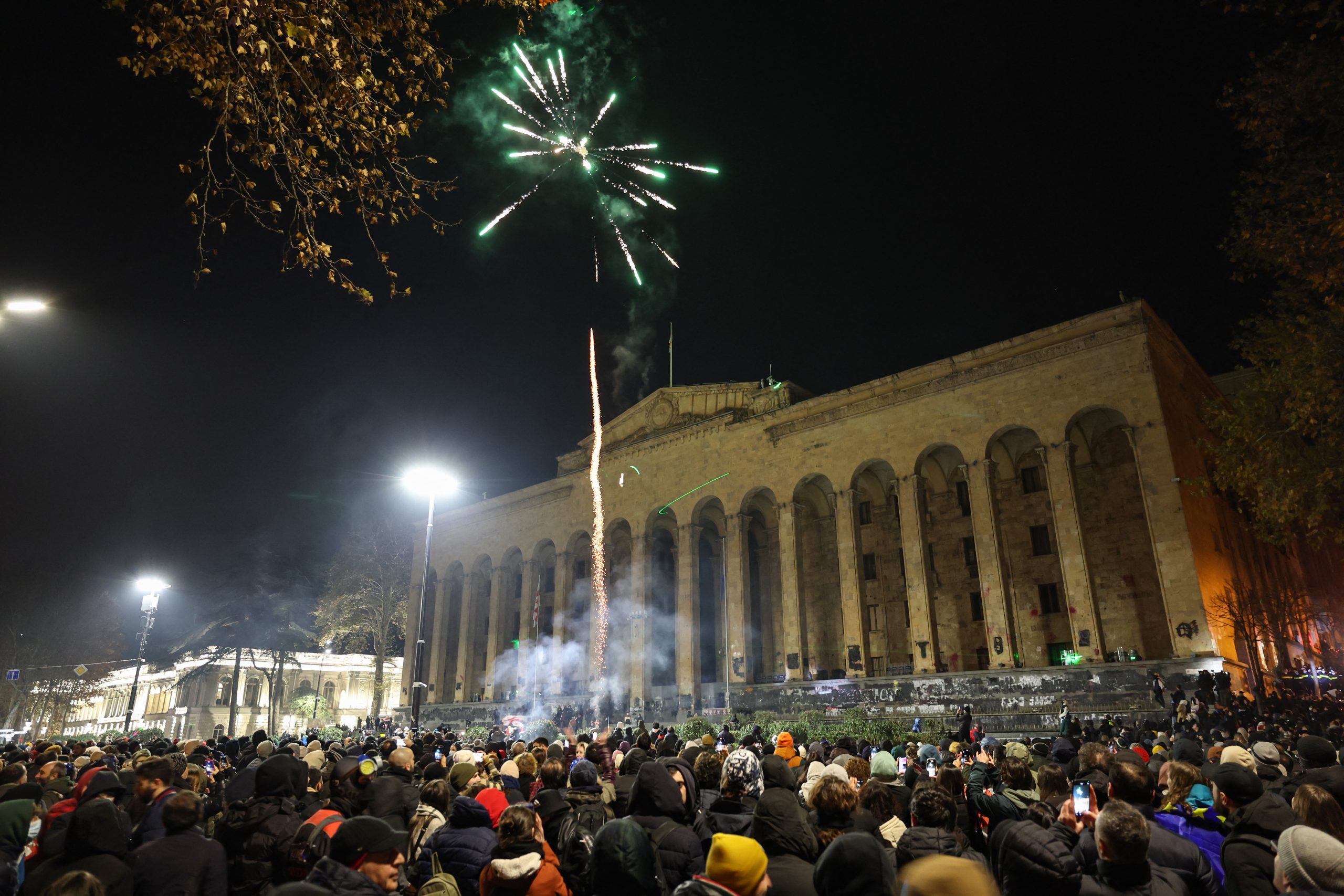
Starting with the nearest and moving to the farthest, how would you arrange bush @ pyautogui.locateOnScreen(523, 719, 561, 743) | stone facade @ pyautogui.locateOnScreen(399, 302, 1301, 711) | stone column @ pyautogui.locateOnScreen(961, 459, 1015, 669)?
stone facade @ pyautogui.locateOnScreen(399, 302, 1301, 711) → stone column @ pyautogui.locateOnScreen(961, 459, 1015, 669) → bush @ pyautogui.locateOnScreen(523, 719, 561, 743)

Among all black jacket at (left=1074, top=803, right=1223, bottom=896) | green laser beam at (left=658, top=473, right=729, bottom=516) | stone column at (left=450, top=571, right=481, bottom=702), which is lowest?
black jacket at (left=1074, top=803, right=1223, bottom=896)

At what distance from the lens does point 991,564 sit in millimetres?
23672

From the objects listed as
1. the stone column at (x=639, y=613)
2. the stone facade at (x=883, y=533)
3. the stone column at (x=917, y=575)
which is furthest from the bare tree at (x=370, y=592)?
the stone column at (x=917, y=575)

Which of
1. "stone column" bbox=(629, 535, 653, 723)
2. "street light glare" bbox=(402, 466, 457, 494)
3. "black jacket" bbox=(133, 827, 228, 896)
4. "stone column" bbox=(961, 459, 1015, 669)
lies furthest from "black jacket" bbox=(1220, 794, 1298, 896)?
"stone column" bbox=(629, 535, 653, 723)

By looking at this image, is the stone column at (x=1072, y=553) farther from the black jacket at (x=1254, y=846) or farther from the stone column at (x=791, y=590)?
the black jacket at (x=1254, y=846)

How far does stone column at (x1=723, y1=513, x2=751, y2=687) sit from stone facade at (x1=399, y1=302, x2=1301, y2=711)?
0.08 m

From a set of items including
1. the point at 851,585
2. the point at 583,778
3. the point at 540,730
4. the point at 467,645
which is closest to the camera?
the point at 583,778

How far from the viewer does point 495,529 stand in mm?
40156

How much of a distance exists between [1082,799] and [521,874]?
3245mm

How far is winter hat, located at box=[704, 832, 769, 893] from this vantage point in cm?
268

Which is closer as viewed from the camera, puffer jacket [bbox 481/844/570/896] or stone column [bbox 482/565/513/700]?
puffer jacket [bbox 481/844/570/896]

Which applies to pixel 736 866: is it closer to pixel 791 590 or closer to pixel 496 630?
pixel 791 590

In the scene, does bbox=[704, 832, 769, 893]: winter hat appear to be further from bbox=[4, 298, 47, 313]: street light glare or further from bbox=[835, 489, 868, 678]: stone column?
bbox=[835, 489, 868, 678]: stone column

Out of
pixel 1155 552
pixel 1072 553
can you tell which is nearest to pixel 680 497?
pixel 1072 553
